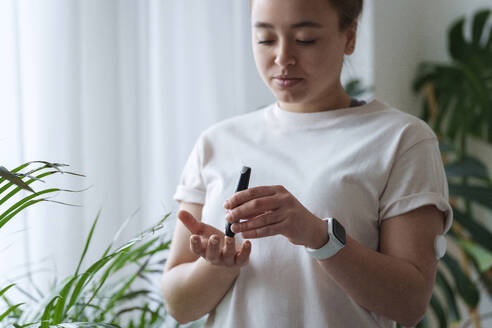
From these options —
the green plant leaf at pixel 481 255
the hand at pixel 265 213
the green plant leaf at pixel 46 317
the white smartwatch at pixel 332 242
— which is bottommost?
the green plant leaf at pixel 481 255

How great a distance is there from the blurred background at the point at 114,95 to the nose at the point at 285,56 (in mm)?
329

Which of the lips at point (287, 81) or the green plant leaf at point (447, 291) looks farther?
the green plant leaf at point (447, 291)

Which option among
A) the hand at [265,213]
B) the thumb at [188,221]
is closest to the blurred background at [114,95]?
the thumb at [188,221]

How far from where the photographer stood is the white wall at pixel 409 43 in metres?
2.36

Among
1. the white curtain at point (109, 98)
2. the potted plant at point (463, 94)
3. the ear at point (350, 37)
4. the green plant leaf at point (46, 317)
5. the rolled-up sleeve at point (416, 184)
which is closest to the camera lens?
the green plant leaf at point (46, 317)

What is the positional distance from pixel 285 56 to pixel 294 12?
0.07 metres

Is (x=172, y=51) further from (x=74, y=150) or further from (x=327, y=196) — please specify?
(x=327, y=196)

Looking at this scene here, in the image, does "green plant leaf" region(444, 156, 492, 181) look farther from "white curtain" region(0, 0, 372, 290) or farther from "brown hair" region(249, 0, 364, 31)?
"brown hair" region(249, 0, 364, 31)

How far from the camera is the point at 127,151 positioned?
71.4 inches

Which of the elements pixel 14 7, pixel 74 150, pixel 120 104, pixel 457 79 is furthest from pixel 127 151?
pixel 457 79

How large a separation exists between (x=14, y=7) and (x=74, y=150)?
388 millimetres

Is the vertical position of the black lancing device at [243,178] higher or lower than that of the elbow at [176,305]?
higher

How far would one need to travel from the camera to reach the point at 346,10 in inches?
37.7

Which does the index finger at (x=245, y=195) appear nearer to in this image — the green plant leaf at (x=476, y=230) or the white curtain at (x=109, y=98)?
the white curtain at (x=109, y=98)
